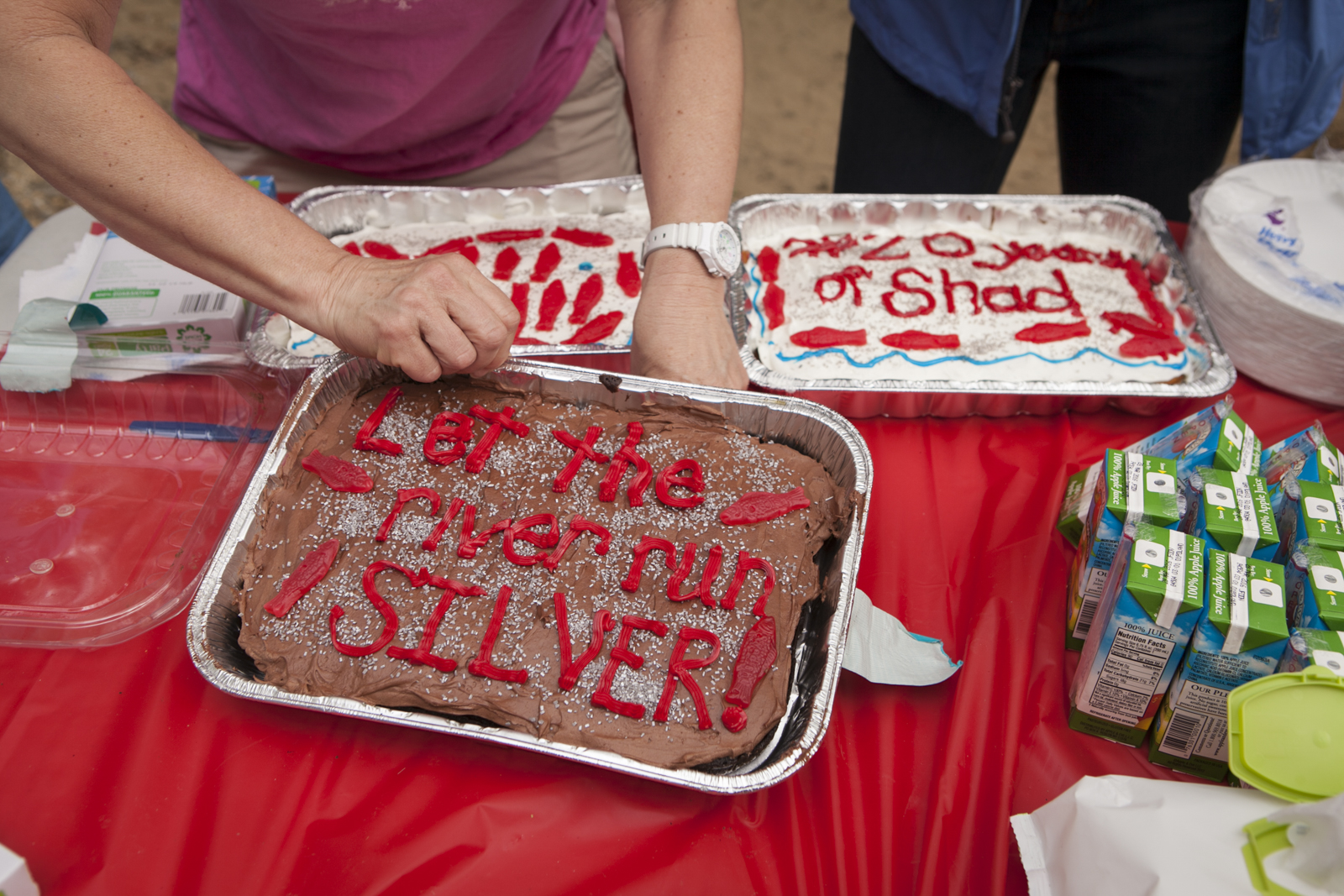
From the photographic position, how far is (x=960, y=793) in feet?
4.87

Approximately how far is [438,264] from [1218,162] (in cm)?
265

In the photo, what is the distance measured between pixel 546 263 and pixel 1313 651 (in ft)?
7.36

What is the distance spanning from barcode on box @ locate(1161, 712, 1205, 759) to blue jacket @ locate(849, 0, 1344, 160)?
1.96 meters

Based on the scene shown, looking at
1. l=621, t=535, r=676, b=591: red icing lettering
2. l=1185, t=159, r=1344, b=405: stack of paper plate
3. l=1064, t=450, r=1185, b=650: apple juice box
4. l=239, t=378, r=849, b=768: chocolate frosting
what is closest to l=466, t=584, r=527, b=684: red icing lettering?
l=239, t=378, r=849, b=768: chocolate frosting

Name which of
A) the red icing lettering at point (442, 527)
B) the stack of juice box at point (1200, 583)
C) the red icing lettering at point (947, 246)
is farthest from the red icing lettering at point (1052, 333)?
the red icing lettering at point (442, 527)

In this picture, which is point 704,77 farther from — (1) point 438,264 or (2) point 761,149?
(2) point 761,149

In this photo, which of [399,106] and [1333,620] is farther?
[399,106]

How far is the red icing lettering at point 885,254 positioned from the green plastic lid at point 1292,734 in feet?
6.06

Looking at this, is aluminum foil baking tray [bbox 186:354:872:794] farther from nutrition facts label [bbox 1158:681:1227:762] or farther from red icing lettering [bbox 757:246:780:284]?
red icing lettering [bbox 757:246:780:284]

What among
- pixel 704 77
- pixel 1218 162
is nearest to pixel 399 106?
pixel 704 77

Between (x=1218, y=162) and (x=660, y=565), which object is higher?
(x=1218, y=162)

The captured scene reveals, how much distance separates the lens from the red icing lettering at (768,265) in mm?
2693

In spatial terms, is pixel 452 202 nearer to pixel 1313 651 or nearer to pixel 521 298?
pixel 521 298

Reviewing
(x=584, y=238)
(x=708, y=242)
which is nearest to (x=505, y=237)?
(x=584, y=238)
